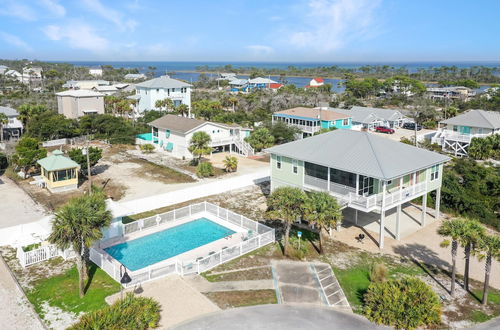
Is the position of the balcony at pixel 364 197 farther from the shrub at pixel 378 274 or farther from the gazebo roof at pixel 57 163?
the gazebo roof at pixel 57 163

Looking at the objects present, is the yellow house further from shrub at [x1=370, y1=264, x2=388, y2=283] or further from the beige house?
the beige house

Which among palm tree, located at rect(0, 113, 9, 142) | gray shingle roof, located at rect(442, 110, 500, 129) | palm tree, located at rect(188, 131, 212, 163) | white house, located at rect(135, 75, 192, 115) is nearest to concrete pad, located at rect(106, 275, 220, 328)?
palm tree, located at rect(188, 131, 212, 163)

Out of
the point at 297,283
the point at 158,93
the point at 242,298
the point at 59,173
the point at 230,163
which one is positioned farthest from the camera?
the point at 158,93

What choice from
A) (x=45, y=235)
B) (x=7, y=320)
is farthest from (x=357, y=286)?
(x=45, y=235)

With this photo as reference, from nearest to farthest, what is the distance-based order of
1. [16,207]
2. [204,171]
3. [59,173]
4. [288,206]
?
[288,206] → [16,207] → [59,173] → [204,171]

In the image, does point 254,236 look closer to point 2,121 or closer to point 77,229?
point 77,229

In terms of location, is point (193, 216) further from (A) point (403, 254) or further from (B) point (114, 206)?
(A) point (403, 254)

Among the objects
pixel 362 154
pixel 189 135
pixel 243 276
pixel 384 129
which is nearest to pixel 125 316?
pixel 243 276
